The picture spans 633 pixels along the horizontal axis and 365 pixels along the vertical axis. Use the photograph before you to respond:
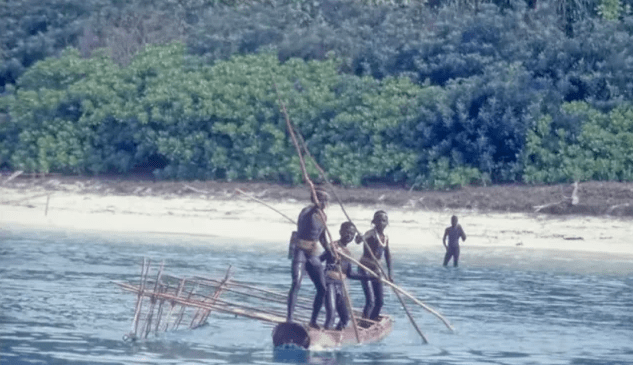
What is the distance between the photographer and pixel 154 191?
33.3 meters

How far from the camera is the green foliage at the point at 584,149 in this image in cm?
3125

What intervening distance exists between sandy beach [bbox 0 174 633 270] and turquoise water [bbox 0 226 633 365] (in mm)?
766

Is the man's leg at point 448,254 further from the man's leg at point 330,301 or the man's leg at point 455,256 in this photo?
the man's leg at point 330,301

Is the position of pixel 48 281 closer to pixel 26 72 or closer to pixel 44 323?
pixel 44 323

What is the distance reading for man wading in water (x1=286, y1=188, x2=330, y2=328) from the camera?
17.1m

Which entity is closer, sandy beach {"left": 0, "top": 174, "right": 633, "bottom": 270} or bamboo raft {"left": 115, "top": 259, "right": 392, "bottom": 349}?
bamboo raft {"left": 115, "top": 259, "right": 392, "bottom": 349}

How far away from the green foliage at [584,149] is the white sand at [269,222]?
193 centimetres

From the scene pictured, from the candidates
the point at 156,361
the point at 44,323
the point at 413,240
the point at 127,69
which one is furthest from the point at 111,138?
the point at 156,361

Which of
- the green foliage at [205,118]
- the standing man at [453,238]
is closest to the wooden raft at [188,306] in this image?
the standing man at [453,238]

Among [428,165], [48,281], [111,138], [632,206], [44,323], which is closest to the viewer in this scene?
[44,323]

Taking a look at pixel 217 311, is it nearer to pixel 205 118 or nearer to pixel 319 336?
pixel 319 336

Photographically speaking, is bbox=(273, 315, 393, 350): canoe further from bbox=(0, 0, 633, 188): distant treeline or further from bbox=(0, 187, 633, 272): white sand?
bbox=(0, 0, 633, 188): distant treeline

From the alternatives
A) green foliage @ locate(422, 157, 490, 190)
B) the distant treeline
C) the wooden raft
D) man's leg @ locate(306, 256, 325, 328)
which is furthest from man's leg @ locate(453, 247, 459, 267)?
man's leg @ locate(306, 256, 325, 328)

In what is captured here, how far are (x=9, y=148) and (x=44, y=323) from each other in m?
17.5
